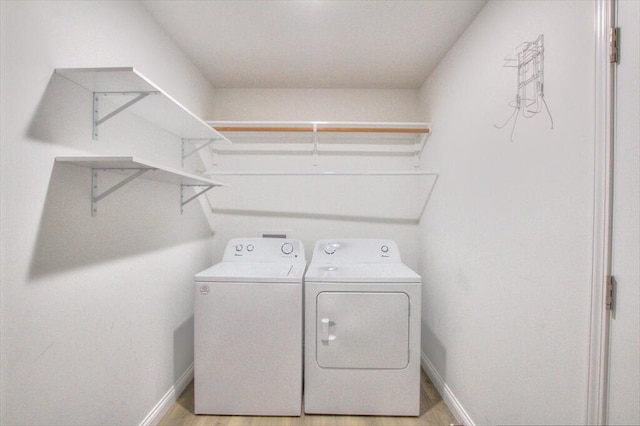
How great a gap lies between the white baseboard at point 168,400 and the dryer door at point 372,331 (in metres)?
1.08

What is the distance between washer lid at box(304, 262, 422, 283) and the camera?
74.3 inches

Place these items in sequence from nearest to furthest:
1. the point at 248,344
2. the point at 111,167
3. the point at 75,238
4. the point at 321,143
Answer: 1. the point at 75,238
2. the point at 111,167
3. the point at 248,344
4. the point at 321,143

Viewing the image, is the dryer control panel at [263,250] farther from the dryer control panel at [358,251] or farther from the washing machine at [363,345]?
the washing machine at [363,345]

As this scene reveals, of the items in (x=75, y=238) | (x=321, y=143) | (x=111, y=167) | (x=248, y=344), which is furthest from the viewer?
(x=321, y=143)

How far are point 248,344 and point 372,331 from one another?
78 cm

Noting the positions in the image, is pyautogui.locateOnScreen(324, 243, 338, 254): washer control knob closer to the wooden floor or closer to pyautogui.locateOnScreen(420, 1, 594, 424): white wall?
pyautogui.locateOnScreen(420, 1, 594, 424): white wall

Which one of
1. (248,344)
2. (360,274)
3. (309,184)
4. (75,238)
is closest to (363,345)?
(360,274)

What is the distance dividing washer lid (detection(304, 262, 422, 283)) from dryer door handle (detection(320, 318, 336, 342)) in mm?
254

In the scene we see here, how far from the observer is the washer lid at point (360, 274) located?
6.19 ft

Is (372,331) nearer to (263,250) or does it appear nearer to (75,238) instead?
(263,250)

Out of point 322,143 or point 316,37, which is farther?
point 322,143

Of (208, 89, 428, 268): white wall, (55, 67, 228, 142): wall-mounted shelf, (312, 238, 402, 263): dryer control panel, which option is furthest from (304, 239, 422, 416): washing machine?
(55, 67, 228, 142): wall-mounted shelf

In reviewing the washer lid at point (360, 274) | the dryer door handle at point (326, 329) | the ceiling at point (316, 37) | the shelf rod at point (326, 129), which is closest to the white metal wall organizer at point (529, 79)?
the ceiling at point (316, 37)

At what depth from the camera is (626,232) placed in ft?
2.97
